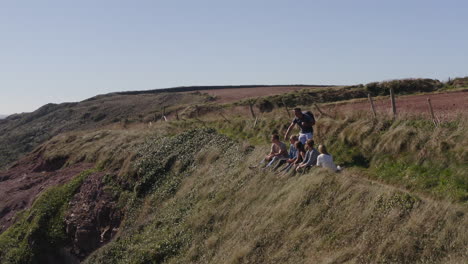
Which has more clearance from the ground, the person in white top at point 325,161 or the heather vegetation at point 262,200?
the person in white top at point 325,161

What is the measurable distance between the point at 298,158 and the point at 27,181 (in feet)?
62.5

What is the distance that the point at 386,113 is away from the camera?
533 inches

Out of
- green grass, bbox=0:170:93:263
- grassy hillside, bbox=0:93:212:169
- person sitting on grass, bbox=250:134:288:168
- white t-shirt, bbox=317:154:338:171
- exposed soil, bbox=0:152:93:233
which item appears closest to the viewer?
white t-shirt, bbox=317:154:338:171

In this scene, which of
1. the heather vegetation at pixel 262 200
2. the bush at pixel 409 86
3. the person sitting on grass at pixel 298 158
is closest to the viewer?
the heather vegetation at pixel 262 200

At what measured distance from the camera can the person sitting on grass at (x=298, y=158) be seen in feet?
39.5

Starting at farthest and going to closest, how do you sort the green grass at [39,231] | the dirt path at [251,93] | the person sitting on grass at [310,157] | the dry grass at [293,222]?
the dirt path at [251,93] → the green grass at [39,231] → the person sitting on grass at [310,157] → the dry grass at [293,222]

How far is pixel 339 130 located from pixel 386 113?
4.88 ft

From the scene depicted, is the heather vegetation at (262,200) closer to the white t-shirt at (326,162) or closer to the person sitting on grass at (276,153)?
the white t-shirt at (326,162)

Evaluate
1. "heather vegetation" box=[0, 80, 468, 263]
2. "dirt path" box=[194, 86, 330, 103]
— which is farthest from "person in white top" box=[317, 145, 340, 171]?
"dirt path" box=[194, 86, 330, 103]

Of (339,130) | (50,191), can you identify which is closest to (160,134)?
(50,191)

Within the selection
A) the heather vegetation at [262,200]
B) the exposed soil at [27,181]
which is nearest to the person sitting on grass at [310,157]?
the heather vegetation at [262,200]

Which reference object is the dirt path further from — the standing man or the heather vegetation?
the standing man

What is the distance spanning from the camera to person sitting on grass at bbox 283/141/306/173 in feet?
39.5

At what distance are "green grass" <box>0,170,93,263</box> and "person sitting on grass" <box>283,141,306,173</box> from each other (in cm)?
1068
